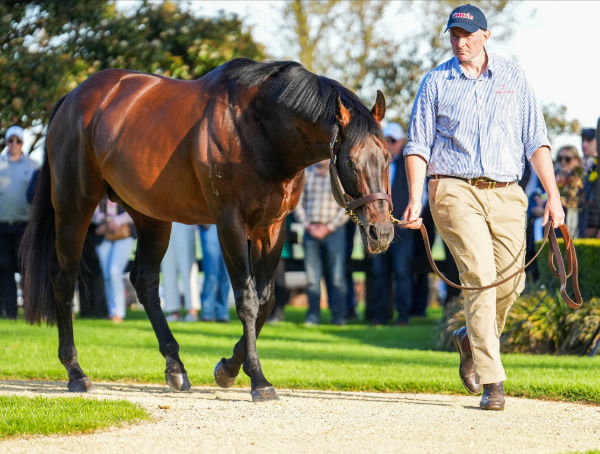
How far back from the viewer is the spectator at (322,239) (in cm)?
1271

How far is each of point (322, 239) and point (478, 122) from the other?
7178 mm

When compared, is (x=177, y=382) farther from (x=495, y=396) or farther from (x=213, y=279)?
(x=213, y=279)

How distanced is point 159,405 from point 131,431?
2.90 ft

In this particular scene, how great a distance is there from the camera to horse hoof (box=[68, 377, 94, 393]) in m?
6.90

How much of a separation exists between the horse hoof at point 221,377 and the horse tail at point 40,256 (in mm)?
1602

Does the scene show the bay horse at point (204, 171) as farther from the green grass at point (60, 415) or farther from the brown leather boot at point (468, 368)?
the brown leather boot at point (468, 368)

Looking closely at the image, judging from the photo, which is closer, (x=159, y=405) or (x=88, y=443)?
(x=88, y=443)

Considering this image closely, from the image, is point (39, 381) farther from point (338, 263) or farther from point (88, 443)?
point (338, 263)

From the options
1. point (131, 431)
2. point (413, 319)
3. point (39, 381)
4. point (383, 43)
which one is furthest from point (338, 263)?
point (383, 43)

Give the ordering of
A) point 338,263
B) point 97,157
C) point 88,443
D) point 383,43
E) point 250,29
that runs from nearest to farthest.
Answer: point 88,443, point 97,157, point 338,263, point 250,29, point 383,43

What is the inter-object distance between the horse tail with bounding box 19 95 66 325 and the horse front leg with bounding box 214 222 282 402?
1704 mm

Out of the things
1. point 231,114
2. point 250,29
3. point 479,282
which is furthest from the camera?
point 250,29

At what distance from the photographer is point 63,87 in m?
13.1

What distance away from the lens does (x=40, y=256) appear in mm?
7758
